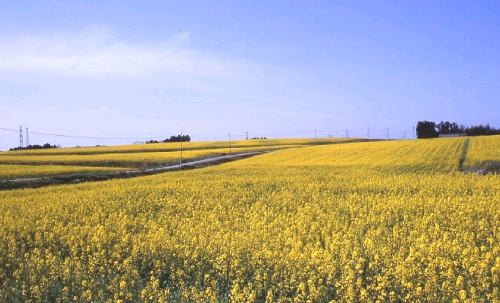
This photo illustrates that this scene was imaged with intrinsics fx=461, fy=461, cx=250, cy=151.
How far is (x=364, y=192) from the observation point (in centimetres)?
A: 1859

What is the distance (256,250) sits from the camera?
9086 millimetres

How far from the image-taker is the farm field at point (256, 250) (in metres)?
7.29

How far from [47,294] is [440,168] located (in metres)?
26.3

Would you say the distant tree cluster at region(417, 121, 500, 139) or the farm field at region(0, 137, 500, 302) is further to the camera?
the distant tree cluster at region(417, 121, 500, 139)

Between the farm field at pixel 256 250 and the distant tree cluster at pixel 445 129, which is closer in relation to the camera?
the farm field at pixel 256 250

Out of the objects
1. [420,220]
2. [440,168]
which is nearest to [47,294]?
[420,220]

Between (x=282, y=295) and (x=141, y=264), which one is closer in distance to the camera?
(x=282, y=295)

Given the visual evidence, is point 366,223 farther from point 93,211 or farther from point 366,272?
point 93,211

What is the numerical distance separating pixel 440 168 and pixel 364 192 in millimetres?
12912

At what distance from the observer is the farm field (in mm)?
7293

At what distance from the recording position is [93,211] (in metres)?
15.9

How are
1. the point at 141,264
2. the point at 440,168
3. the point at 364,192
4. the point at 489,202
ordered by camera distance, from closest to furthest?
the point at 141,264 < the point at 489,202 < the point at 364,192 < the point at 440,168

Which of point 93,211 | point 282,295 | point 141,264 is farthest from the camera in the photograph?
point 93,211

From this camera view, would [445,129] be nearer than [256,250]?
No
